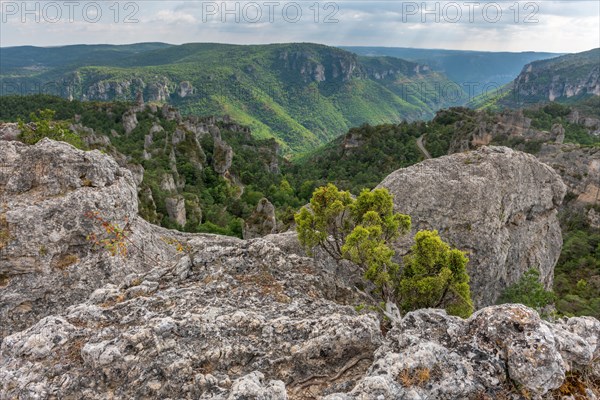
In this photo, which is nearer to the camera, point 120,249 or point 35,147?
point 120,249

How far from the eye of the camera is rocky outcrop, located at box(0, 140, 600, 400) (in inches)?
293

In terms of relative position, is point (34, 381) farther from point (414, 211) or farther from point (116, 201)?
point (414, 211)

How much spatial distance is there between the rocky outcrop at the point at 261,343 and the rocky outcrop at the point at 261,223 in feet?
76.6

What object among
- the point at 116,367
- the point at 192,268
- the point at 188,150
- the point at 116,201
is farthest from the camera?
the point at 188,150

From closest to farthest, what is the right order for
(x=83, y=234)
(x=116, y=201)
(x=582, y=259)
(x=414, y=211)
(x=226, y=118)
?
(x=83, y=234) < (x=116, y=201) < (x=414, y=211) < (x=582, y=259) < (x=226, y=118)

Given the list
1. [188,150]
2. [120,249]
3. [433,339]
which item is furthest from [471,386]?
[188,150]

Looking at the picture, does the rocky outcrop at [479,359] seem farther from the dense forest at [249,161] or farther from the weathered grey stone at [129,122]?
the weathered grey stone at [129,122]

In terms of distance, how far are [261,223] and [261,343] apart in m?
27.8

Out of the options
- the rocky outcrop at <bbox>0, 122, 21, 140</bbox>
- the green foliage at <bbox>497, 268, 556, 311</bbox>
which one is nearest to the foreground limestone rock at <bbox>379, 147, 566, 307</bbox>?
the green foliage at <bbox>497, 268, 556, 311</bbox>

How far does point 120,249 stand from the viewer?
48.8ft

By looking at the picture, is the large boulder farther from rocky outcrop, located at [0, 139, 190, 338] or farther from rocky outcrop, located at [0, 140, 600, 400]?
rocky outcrop, located at [0, 139, 190, 338]

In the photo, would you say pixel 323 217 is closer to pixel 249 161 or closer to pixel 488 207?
pixel 488 207

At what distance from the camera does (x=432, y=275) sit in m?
12.4

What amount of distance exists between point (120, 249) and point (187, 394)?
8.86 meters
